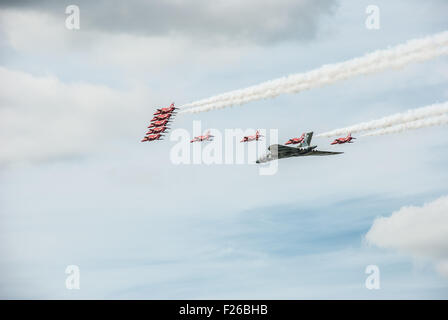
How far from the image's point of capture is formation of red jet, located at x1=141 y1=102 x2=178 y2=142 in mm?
146750

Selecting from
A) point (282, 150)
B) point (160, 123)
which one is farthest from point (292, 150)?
point (160, 123)

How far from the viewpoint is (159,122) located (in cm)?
14738

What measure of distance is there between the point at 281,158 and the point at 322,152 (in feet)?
32.9

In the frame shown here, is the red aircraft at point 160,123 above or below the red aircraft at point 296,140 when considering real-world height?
above

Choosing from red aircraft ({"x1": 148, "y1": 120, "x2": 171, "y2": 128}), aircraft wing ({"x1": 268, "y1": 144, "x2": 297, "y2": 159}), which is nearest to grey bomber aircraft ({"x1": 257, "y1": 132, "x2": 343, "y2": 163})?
aircraft wing ({"x1": 268, "y1": 144, "x2": 297, "y2": 159})

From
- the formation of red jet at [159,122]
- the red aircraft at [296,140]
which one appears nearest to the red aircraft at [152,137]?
the formation of red jet at [159,122]

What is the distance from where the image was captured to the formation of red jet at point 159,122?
146750mm

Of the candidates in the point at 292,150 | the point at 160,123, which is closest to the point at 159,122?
the point at 160,123

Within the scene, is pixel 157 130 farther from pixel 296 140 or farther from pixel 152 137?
pixel 296 140

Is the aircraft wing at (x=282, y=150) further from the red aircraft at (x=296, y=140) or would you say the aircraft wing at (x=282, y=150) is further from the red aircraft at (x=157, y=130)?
the red aircraft at (x=157, y=130)

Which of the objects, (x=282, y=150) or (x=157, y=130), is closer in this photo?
(x=282, y=150)

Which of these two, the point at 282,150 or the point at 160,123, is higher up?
the point at 160,123
